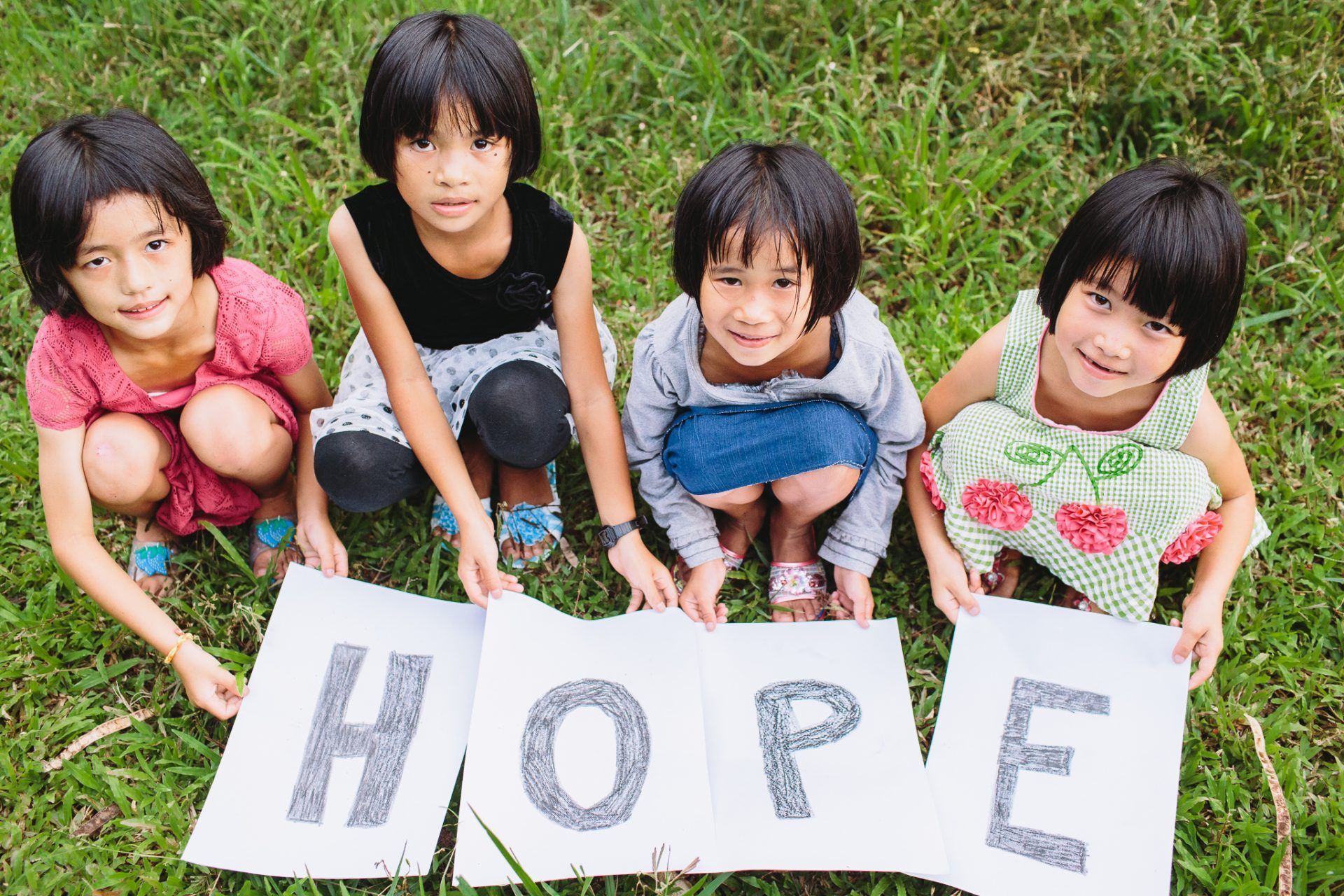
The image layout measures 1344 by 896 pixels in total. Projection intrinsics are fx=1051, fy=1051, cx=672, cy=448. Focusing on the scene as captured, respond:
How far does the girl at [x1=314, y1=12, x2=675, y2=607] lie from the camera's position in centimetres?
186

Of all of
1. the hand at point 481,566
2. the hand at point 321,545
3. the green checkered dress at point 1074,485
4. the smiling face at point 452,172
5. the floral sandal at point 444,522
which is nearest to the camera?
the smiling face at point 452,172

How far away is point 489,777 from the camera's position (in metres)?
1.73

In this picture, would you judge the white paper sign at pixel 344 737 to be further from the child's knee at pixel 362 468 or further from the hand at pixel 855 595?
the hand at pixel 855 595

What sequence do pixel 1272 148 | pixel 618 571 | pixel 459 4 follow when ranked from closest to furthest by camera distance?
pixel 618 571 → pixel 1272 148 → pixel 459 4

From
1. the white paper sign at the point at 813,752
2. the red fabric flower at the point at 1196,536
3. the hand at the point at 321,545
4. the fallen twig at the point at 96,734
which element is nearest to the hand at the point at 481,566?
the hand at the point at 321,545

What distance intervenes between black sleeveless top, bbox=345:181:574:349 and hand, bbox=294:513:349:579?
0.43 metres

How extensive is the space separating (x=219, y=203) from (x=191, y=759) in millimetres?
1380

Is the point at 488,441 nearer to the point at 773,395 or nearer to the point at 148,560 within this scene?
the point at 773,395

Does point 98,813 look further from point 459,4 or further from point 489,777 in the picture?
point 459,4

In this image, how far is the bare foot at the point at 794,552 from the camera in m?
2.02

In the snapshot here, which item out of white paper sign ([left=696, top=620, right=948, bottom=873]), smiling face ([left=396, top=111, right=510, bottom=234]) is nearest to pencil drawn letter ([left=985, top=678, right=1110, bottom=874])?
white paper sign ([left=696, top=620, right=948, bottom=873])

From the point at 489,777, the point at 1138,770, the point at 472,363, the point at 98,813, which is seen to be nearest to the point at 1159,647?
the point at 1138,770

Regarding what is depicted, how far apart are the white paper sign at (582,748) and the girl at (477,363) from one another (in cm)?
10

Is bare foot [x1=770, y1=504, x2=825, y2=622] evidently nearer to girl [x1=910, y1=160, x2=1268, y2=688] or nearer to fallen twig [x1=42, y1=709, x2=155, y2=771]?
girl [x1=910, y1=160, x2=1268, y2=688]
